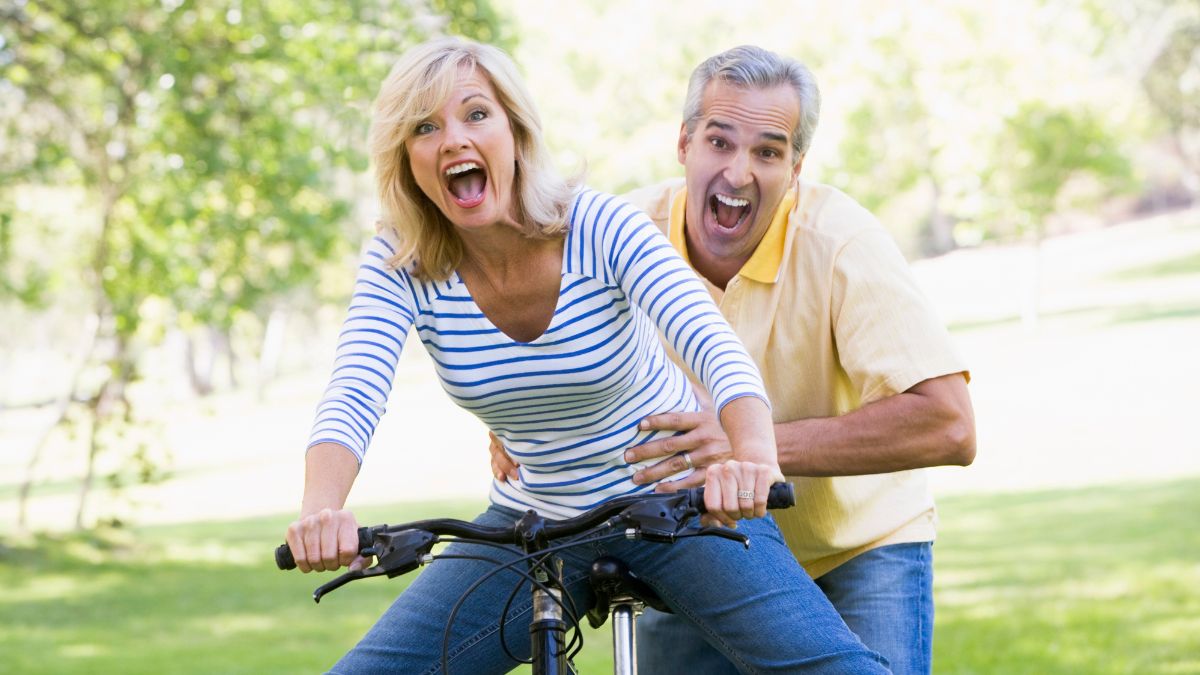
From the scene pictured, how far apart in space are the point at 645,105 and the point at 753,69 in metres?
41.7

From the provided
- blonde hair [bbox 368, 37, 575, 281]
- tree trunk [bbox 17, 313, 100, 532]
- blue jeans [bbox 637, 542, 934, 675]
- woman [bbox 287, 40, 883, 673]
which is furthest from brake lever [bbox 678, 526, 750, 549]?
tree trunk [bbox 17, 313, 100, 532]

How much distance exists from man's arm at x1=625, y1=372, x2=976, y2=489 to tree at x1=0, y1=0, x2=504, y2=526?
8.65 m

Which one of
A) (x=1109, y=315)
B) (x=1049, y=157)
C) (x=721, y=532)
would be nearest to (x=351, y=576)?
(x=721, y=532)

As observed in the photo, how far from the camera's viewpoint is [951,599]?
1138 centimetres

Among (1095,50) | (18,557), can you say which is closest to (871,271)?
(18,557)

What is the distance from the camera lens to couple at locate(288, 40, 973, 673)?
3.14m

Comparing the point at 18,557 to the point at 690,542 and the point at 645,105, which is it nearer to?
the point at 690,542

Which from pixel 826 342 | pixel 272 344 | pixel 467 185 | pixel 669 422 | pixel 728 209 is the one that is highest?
pixel 272 344

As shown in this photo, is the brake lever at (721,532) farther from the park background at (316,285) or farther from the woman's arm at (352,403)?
the park background at (316,285)

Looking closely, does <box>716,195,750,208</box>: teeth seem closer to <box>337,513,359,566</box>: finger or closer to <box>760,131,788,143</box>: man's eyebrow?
<box>760,131,788,143</box>: man's eyebrow

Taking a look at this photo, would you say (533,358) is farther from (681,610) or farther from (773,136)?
(773,136)

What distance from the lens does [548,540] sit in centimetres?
297

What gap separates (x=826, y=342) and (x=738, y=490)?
5.03ft

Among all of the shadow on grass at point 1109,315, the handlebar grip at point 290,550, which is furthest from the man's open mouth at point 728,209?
the shadow on grass at point 1109,315
